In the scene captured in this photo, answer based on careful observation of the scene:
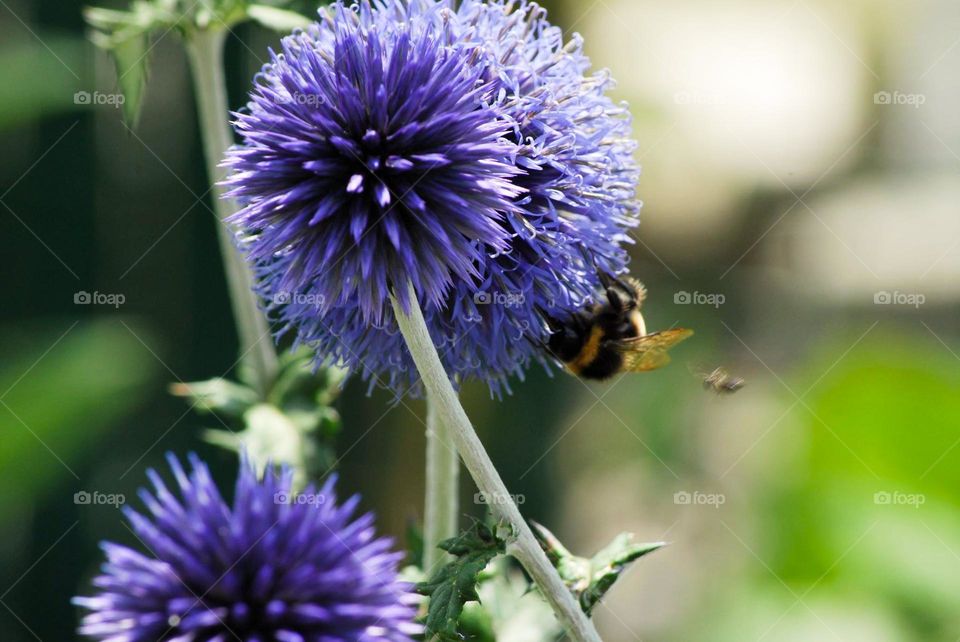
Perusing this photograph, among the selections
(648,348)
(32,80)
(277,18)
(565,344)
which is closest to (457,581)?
(565,344)

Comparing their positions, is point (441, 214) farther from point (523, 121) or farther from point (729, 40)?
point (729, 40)

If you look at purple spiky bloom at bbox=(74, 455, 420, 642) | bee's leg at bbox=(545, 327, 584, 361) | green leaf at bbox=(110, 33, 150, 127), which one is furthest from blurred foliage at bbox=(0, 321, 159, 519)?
bee's leg at bbox=(545, 327, 584, 361)

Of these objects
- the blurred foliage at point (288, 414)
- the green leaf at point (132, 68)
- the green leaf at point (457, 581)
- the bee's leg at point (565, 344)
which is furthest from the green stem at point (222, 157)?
the green leaf at point (457, 581)

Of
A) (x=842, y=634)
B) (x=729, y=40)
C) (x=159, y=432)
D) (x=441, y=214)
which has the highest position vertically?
(x=729, y=40)

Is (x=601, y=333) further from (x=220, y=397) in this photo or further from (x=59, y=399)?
(x=59, y=399)

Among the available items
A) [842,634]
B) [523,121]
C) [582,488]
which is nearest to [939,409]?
[842,634]

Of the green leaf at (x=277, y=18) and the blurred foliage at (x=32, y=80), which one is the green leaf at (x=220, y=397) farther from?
the blurred foliage at (x=32, y=80)
